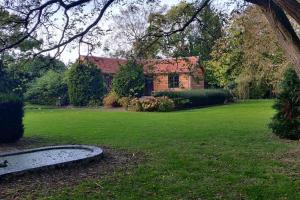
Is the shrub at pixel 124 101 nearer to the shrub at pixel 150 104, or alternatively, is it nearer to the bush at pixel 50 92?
the shrub at pixel 150 104

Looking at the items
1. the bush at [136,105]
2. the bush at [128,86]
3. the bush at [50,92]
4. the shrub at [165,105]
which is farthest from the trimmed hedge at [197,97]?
the bush at [50,92]

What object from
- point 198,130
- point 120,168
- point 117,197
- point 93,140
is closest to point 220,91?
point 198,130

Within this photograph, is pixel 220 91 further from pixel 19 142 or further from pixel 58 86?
pixel 19 142

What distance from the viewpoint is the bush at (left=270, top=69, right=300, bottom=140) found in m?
11.8

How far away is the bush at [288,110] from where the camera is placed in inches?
466

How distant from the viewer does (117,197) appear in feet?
19.1

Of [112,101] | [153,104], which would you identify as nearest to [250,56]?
[153,104]

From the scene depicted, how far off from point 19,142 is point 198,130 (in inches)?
245

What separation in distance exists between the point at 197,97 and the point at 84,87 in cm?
911

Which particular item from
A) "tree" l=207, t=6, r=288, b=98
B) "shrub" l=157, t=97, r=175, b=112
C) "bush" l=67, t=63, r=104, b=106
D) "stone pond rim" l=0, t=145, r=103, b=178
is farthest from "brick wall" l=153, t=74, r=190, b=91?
"bush" l=67, t=63, r=104, b=106

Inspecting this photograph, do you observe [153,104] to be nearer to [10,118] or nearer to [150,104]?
[150,104]

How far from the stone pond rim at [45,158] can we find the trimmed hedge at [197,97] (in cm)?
1706

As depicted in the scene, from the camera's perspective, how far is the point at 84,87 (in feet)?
101

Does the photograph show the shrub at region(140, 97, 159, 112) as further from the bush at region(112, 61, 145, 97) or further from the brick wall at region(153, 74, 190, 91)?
the bush at region(112, 61, 145, 97)
